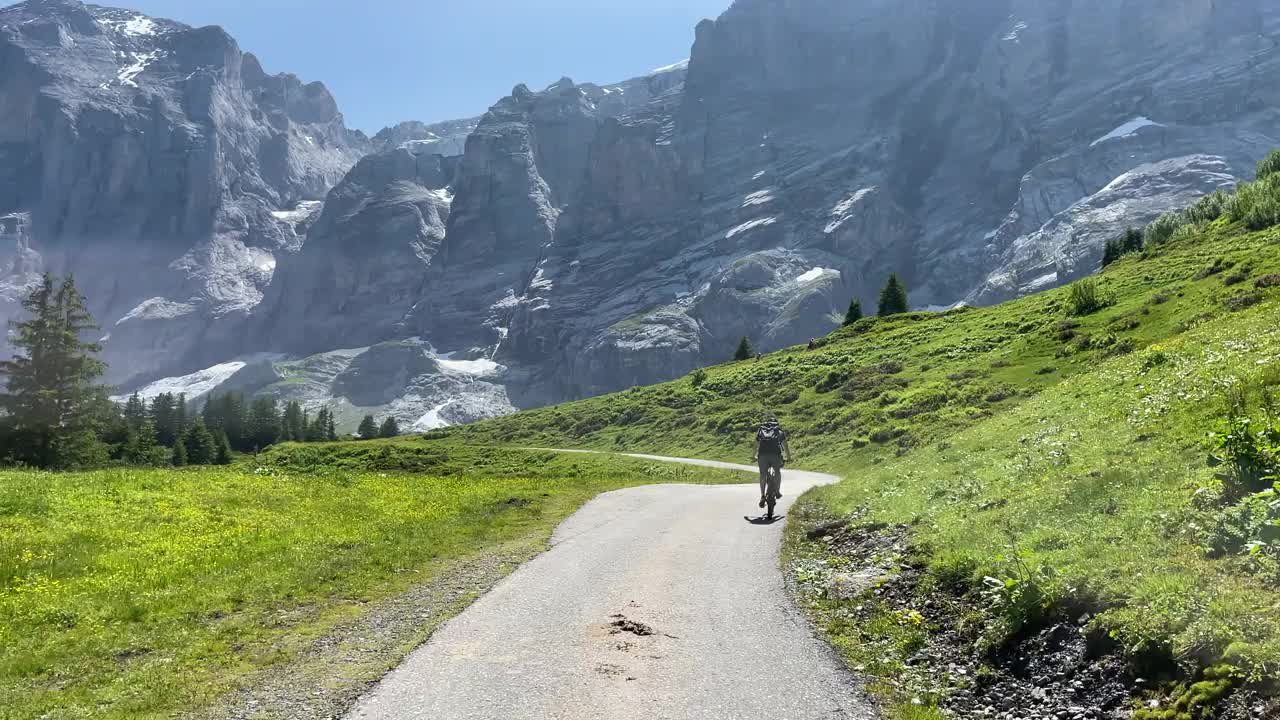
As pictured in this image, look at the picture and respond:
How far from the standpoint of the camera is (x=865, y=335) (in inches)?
3041

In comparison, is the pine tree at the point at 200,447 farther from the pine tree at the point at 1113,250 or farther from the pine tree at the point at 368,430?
the pine tree at the point at 1113,250

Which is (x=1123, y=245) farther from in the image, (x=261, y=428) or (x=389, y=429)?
(x=261, y=428)

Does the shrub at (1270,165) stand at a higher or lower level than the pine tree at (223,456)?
higher

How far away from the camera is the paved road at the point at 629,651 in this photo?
828 centimetres

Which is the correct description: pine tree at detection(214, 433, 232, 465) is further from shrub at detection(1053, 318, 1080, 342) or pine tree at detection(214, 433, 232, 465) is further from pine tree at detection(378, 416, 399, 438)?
shrub at detection(1053, 318, 1080, 342)

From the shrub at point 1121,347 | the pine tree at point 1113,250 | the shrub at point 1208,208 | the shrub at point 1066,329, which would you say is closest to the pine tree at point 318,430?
the shrub at point 1066,329

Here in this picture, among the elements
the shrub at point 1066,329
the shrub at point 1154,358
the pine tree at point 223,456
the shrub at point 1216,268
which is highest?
the shrub at point 1216,268

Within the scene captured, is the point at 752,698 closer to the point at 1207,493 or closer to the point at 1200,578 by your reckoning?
the point at 1200,578

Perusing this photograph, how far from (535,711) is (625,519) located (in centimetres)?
1440

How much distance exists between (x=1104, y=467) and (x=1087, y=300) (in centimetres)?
4284

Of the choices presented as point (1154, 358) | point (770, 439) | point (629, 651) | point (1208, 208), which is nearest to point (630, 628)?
point (629, 651)

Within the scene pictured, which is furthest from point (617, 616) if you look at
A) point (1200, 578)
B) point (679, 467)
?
point (679, 467)

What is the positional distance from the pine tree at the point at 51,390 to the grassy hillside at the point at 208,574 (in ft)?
90.2

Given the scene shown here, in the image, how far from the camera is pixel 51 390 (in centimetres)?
5109
